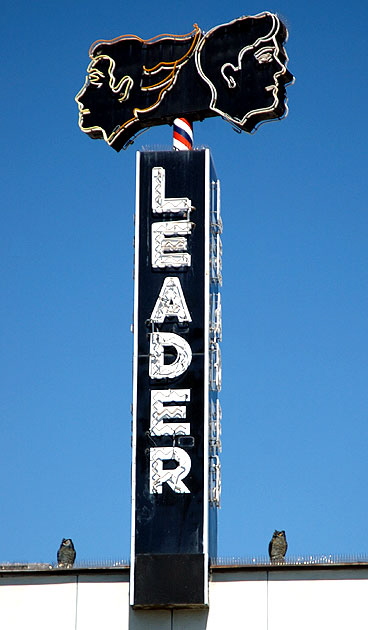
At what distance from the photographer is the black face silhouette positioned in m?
57.0

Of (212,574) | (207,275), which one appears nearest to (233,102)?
(207,275)

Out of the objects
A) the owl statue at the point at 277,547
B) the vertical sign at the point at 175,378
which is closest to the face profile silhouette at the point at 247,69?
the vertical sign at the point at 175,378

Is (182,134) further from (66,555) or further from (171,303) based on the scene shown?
(66,555)

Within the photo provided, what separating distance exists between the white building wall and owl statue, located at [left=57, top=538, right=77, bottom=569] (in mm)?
609

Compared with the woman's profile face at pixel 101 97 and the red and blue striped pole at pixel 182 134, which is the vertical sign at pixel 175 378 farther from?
the woman's profile face at pixel 101 97

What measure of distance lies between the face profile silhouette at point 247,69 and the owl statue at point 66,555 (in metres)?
14.9

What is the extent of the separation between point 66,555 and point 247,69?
56.0 feet

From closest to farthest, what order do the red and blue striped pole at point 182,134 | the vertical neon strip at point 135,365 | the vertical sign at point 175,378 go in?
the vertical sign at point 175,378 → the vertical neon strip at point 135,365 → the red and blue striped pole at point 182,134

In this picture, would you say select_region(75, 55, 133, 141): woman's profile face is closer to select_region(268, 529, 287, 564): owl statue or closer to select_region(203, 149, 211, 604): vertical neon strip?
select_region(203, 149, 211, 604): vertical neon strip

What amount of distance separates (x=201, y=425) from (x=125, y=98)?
1268cm

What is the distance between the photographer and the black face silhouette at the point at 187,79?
5700 cm

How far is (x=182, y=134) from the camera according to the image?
57.4 m

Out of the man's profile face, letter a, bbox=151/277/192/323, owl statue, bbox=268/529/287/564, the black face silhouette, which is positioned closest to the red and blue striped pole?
the black face silhouette

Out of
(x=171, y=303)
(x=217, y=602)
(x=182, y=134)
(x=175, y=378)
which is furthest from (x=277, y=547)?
(x=182, y=134)
